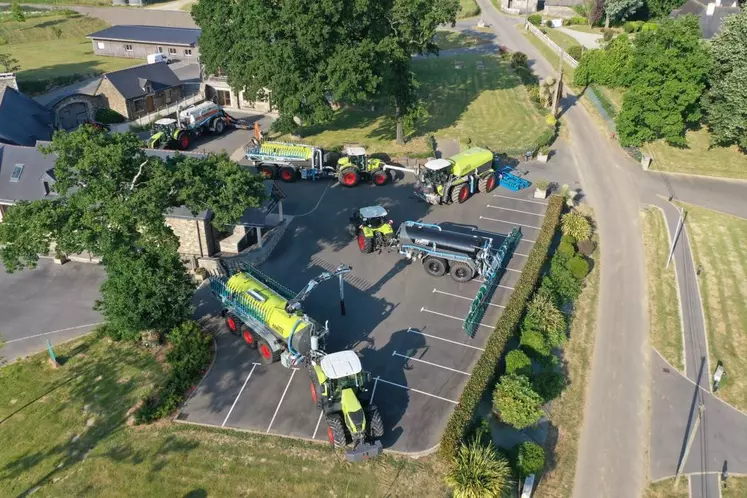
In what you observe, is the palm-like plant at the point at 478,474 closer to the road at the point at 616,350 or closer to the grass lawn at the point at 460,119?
the road at the point at 616,350

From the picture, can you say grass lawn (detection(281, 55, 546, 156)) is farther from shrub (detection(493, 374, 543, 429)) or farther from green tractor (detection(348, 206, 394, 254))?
shrub (detection(493, 374, 543, 429))

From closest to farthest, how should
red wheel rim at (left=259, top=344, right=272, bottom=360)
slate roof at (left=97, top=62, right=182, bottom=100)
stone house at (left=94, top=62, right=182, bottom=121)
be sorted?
red wheel rim at (left=259, top=344, right=272, bottom=360)
stone house at (left=94, top=62, right=182, bottom=121)
slate roof at (left=97, top=62, right=182, bottom=100)

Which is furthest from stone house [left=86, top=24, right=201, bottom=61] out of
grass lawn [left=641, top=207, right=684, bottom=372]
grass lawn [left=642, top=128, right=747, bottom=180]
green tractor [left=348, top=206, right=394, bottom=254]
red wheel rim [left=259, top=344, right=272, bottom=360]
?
grass lawn [left=641, top=207, right=684, bottom=372]

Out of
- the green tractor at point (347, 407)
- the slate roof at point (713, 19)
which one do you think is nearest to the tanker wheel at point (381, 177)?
the green tractor at point (347, 407)

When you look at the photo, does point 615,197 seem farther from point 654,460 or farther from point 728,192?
point 654,460

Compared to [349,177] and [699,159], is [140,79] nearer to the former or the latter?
[349,177]

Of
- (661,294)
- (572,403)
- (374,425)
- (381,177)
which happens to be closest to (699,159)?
(661,294)
